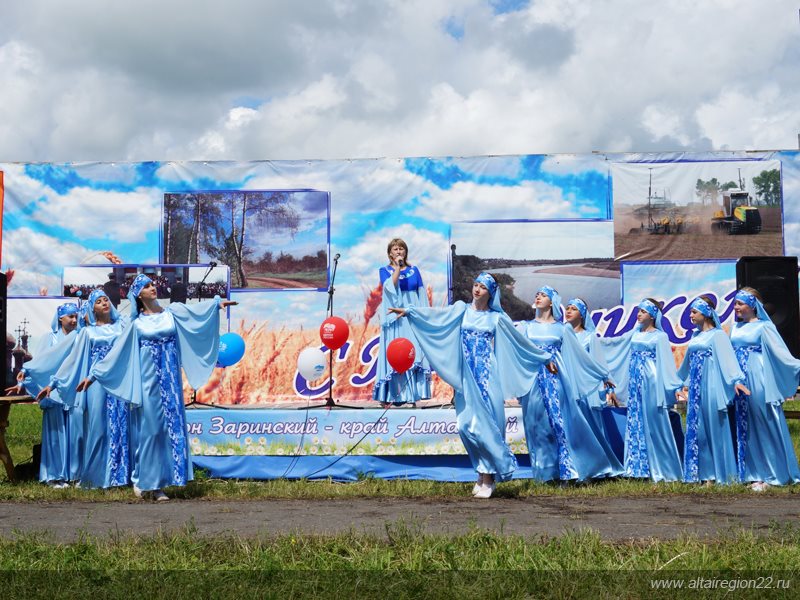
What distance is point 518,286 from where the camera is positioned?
38.1 feet

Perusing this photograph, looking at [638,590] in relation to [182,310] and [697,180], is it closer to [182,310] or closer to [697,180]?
[182,310]

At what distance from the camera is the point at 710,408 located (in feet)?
29.5

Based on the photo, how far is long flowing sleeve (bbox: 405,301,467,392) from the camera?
7922 mm

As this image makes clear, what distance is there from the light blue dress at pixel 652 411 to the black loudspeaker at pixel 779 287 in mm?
1700

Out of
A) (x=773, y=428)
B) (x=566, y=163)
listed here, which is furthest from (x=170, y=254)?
(x=773, y=428)

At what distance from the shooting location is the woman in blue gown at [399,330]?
10.7 meters

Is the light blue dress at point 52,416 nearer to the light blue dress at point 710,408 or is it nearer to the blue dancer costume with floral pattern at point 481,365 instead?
the blue dancer costume with floral pattern at point 481,365

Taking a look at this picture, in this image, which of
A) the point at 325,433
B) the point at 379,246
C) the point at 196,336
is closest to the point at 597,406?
the point at 325,433

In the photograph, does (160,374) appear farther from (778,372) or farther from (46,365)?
(778,372)

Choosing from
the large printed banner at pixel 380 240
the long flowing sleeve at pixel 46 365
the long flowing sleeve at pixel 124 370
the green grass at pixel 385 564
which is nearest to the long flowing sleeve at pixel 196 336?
the long flowing sleeve at pixel 124 370

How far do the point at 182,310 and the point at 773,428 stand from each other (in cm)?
532

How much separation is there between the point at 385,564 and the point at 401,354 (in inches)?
192

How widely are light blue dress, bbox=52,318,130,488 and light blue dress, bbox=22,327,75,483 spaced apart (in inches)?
8.7

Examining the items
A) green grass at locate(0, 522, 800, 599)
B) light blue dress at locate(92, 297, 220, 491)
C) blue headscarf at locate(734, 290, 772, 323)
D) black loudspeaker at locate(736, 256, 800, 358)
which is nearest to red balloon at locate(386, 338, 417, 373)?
light blue dress at locate(92, 297, 220, 491)
